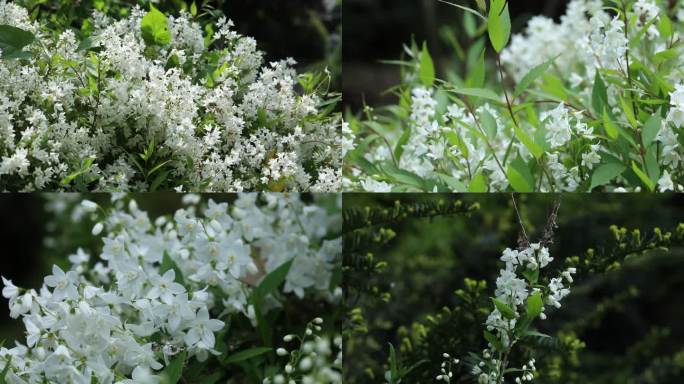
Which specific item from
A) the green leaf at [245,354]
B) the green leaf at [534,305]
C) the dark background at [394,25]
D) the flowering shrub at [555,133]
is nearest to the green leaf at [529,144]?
the flowering shrub at [555,133]

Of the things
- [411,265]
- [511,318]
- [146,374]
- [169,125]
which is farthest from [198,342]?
[411,265]

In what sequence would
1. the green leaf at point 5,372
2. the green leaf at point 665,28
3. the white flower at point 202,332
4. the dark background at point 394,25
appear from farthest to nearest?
1. the dark background at point 394,25
2. the green leaf at point 665,28
3. the white flower at point 202,332
4. the green leaf at point 5,372

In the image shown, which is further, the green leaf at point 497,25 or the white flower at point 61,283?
the green leaf at point 497,25

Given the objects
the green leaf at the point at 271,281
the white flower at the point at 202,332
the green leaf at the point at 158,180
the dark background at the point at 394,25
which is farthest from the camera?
the dark background at the point at 394,25

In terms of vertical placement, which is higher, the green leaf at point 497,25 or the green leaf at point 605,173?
the green leaf at point 497,25

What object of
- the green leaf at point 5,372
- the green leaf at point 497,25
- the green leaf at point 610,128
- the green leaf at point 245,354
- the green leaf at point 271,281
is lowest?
the green leaf at point 5,372

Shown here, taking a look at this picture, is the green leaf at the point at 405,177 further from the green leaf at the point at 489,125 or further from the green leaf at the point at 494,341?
the green leaf at the point at 494,341

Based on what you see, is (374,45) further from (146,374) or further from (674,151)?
(146,374)
